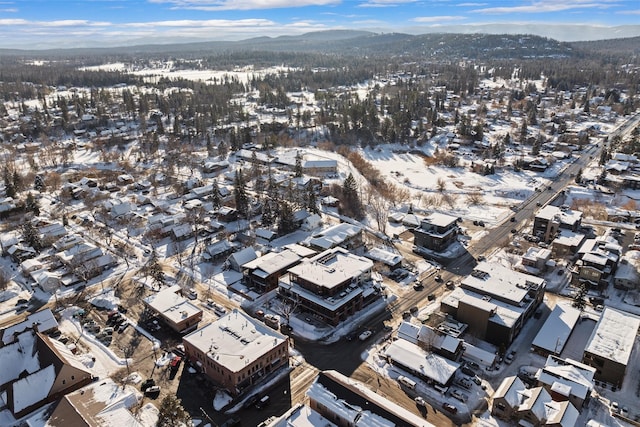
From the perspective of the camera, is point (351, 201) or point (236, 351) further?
point (351, 201)

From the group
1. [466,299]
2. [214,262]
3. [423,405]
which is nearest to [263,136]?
[214,262]

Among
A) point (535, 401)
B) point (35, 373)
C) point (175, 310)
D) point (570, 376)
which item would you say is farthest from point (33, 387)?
point (570, 376)

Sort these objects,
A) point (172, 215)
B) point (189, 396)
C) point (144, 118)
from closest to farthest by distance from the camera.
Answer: point (189, 396), point (172, 215), point (144, 118)

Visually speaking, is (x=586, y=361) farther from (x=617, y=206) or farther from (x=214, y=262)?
(x=617, y=206)

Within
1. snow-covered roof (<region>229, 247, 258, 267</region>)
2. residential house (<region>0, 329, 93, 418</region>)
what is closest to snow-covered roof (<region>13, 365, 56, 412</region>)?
residential house (<region>0, 329, 93, 418</region>)

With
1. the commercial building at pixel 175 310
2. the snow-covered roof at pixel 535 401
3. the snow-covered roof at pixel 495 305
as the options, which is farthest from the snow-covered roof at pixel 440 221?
the commercial building at pixel 175 310

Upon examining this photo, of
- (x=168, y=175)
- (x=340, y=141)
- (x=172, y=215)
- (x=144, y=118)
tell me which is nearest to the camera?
(x=172, y=215)

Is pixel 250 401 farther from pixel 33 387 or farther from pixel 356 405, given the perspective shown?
pixel 33 387
